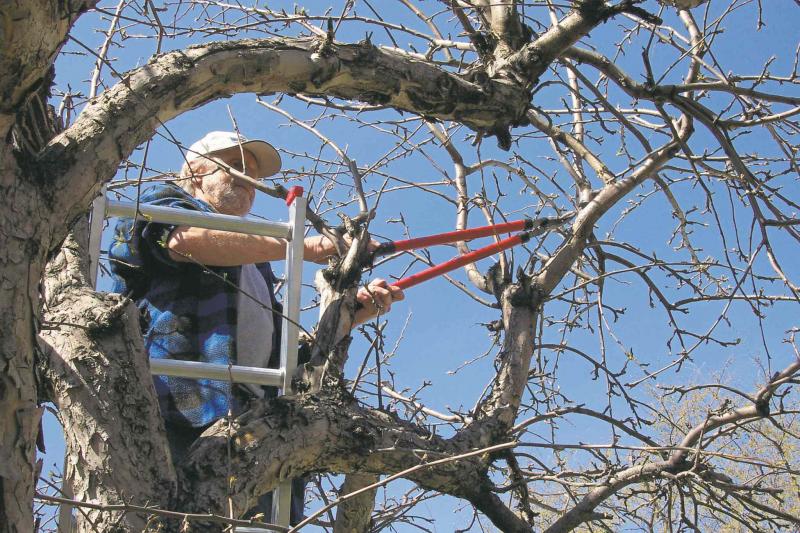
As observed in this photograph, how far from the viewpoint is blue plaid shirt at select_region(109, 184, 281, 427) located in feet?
9.65

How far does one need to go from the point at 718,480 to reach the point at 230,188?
6.96 feet

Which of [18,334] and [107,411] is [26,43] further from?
[107,411]

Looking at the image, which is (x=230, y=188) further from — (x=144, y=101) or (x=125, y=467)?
(x=125, y=467)

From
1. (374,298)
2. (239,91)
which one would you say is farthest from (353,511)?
(239,91)

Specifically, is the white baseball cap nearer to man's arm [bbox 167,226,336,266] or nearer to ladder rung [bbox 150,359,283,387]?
man's arm [bbox 167,226,336,266]

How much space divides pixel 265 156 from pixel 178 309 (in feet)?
3.68

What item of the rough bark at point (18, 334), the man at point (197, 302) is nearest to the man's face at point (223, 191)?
the man at point (197, 302)

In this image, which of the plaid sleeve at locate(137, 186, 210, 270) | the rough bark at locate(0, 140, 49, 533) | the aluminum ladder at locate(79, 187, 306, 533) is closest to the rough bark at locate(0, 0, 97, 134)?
the rough bark at locate(0, 140, 49, 533)

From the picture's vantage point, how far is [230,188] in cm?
376

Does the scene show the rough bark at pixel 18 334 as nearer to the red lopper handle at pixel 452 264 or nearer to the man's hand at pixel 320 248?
the man's hand at pixel 320 248

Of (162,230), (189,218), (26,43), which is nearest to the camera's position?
(26,43)

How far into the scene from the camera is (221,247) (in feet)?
10.3

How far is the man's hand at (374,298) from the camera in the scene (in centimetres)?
337

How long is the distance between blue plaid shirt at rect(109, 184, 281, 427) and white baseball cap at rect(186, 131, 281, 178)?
1.70 ft
